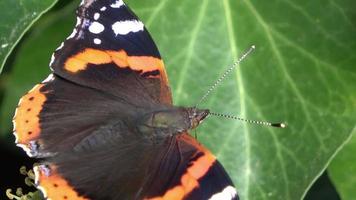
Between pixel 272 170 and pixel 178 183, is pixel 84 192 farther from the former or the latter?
pixel 272 170

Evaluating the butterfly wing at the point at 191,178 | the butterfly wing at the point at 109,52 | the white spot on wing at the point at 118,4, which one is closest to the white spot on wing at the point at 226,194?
the butterfly wing at the point at 191,178

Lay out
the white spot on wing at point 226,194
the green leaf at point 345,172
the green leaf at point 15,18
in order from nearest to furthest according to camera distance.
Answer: the white spot on wing at point 226,194
the green leaf at point 15,18
the green leaf at point 345,172

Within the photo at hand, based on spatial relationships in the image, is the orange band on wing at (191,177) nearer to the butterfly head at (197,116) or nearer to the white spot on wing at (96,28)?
the butterfly head at (197,116)

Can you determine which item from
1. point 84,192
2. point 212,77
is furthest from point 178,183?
point 212,77

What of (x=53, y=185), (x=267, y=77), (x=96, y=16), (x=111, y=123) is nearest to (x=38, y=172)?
(x=53, y=185)

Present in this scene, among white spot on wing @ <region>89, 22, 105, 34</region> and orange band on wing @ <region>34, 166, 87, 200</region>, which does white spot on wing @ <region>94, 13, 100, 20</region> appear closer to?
white spot on wing @ <region>89, 22, 105, 34</region>

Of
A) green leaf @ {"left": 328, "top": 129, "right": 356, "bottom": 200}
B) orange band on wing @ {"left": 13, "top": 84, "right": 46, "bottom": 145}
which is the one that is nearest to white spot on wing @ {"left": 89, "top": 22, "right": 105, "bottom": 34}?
orange band on wing @ {"left": 13, "top": 84, "right": 46, "bottom": 145}
